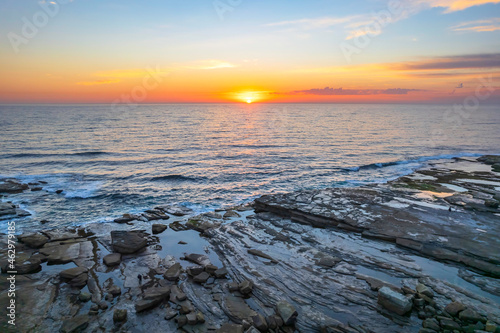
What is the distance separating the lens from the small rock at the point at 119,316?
1003cm

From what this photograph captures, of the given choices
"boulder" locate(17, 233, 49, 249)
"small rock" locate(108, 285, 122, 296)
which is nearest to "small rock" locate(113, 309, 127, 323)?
"small rock" locate(108, 285, 122, 296)

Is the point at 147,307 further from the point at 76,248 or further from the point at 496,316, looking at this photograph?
the point at 496,316

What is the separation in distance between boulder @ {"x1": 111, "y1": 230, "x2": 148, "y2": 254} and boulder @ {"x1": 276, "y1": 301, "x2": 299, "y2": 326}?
9180 mm

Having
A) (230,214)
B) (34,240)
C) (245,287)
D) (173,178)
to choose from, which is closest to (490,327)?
(245,287)

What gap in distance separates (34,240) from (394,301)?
19.3 metres

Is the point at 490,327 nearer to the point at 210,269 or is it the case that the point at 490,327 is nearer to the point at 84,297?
the point at 210,269

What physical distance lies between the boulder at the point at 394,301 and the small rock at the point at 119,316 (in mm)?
9871

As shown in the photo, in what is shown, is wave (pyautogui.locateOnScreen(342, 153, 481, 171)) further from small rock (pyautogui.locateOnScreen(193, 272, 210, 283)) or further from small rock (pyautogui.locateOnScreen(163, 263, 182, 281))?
small rock (pyautogui.locateOnScreen(163, 263, 182, 281))

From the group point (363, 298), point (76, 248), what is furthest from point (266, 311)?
point (76, 248)

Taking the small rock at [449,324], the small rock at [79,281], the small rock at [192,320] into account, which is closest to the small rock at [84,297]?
the small rock at [79,281]

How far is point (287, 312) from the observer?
32.9 ft

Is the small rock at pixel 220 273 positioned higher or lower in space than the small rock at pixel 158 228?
higher

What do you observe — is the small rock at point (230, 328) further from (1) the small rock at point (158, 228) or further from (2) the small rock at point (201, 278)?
(1) the small rock at point (158, 228)

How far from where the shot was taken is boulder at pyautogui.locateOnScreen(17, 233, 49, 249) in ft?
51.8
